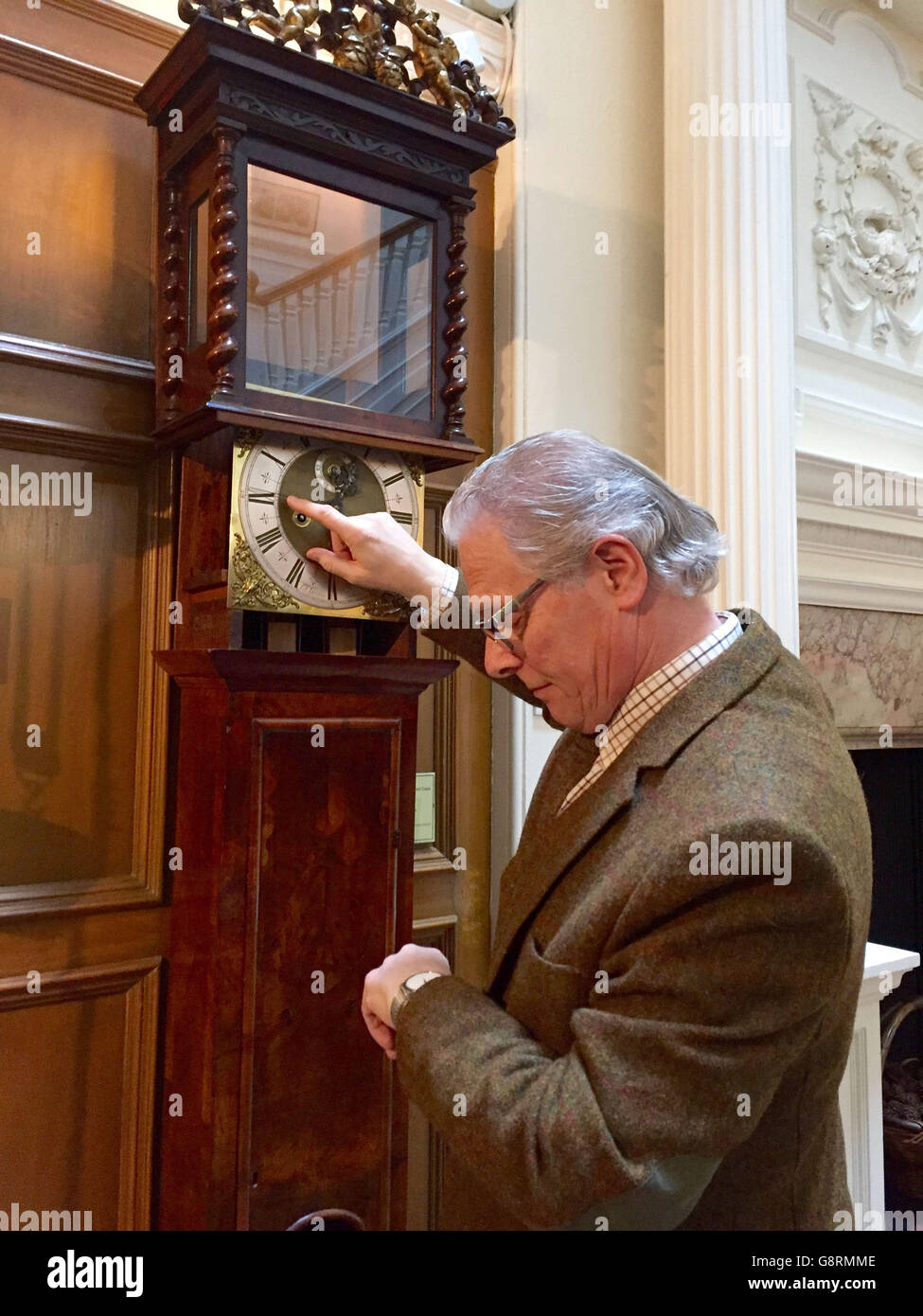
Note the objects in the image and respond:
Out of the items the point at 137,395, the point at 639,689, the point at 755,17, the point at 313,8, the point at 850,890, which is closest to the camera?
the point at 850,890

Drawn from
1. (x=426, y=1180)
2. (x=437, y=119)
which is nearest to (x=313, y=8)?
(x=437, y=119)

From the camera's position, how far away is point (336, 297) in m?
1.41

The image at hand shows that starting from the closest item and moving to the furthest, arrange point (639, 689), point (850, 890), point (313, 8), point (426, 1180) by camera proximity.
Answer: point (850, 890) < point (639, 689) < point (313, 8) < point (426, 1180)

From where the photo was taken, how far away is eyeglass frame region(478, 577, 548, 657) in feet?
3.50

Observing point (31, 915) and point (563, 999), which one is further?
point (31, 915)

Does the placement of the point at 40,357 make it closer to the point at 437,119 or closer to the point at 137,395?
the point at 137,395

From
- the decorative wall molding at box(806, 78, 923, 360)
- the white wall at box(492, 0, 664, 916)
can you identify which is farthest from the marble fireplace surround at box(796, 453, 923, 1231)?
the white wall at box(492, 0, 664, 916)

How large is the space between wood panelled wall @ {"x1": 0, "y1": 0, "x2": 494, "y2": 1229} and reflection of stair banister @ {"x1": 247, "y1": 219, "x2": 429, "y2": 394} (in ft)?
1.05

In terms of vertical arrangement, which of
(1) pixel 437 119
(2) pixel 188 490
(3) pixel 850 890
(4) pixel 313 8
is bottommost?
(3) pixel 850 890

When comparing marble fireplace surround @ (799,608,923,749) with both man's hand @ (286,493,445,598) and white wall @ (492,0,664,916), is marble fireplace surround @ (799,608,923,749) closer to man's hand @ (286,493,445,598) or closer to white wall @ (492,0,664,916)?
white wall @ (492,0,664,916)

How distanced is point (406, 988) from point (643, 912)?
0.31 meters

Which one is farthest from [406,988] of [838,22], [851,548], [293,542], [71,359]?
[838,22]

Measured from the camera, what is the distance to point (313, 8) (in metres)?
1.41
